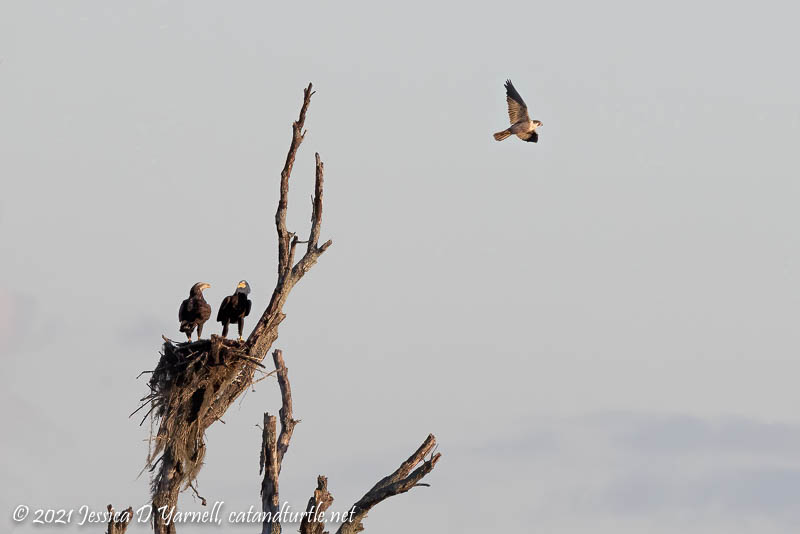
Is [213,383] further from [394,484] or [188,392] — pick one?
[394,484]

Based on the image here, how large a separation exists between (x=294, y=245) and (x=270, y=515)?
12.5ft

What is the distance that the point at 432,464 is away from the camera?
1752 cm

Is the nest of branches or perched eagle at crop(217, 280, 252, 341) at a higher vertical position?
perched eagle at crop(217, 280, 252, 341)

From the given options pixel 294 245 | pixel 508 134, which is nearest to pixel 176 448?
pixel 294 245

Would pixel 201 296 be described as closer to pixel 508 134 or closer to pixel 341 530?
pixel 341 530

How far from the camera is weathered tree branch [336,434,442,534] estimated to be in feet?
57.5

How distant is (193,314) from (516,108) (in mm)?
12018

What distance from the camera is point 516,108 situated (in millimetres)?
30234

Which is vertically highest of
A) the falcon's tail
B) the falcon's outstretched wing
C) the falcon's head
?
the falcon's outstretched wing

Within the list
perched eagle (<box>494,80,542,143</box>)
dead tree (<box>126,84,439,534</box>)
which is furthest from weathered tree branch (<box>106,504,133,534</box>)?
perched eagle (<box>494,80,542,143</box>)

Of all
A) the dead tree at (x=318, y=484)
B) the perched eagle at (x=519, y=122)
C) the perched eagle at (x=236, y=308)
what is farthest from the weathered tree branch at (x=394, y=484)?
the perched eagle at (x=519, y=122)

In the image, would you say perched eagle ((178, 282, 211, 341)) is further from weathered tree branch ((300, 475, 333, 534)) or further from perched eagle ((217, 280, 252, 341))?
weathered tree branch ((300, 475, 333, 534))

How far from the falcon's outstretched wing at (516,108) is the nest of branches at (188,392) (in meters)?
13.5

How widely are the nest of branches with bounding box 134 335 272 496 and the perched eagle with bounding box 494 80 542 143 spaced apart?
12670 millimetres
